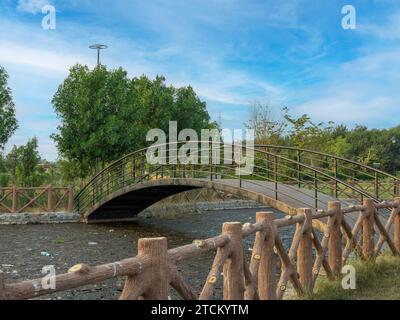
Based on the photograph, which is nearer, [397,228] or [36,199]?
[397,228]

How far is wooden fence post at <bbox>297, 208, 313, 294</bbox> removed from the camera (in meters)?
6.75

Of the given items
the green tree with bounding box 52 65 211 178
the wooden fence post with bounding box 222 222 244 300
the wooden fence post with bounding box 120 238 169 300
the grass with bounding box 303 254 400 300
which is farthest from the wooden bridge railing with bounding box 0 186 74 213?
the wooden fence post with bounding box 120 238 169 300

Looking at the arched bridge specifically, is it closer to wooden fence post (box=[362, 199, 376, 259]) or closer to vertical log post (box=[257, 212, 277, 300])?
wooden fence post (box=[362, 199, 376, 259])

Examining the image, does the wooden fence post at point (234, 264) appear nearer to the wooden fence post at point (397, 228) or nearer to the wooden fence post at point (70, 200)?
the wooden fence post at point (397, 228)

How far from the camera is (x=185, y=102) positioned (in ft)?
103

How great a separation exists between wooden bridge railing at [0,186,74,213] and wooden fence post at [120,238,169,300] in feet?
59.5

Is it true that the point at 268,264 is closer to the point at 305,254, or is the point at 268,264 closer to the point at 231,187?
the point at 305,254

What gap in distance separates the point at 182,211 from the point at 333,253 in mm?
17747

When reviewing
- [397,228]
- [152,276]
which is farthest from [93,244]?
[152,276]

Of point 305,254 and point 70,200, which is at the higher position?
point 305,254

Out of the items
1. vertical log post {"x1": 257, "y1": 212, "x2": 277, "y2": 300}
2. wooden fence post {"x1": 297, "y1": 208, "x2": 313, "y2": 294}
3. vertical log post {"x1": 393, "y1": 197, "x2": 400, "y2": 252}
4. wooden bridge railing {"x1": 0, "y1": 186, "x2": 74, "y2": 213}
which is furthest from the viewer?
wooden bridge railing {"x1": 0, "y1": 186, "x2": 74, "y2": 213}

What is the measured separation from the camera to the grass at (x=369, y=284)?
6.44 metres

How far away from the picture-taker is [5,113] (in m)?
24.3

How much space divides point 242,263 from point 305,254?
1.96 metres
